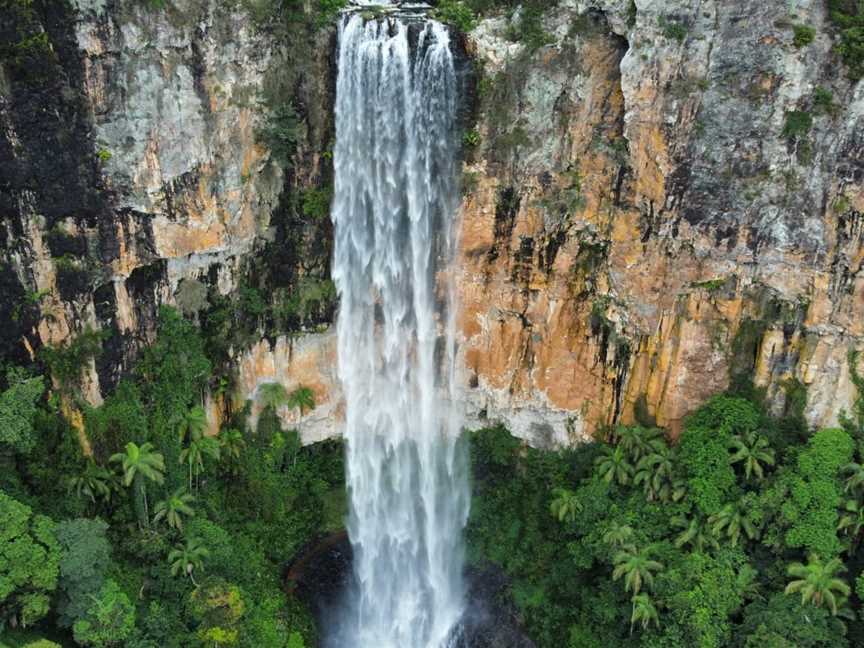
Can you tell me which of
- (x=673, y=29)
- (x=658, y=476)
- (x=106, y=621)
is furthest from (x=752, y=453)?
(x=106, y=621)

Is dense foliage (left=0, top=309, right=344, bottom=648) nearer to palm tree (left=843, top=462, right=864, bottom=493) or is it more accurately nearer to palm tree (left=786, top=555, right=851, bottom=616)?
palm tree (left=786, top=555, right=851, bottom=616)

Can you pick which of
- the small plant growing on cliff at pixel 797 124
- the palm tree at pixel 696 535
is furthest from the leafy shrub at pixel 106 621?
the small plant growing on cliff at pixel 797 124

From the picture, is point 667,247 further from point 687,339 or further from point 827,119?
point 827,119

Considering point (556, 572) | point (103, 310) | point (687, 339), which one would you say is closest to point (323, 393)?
point (103, 310)

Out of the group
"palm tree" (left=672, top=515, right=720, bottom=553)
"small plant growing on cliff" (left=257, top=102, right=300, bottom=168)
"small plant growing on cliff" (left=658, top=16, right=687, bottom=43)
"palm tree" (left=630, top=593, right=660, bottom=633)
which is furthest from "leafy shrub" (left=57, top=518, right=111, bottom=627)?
"small plant growing on cliff" (left=658, top=16, right=687, bottom=43)

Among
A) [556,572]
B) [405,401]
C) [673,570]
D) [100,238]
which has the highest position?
[100,238]

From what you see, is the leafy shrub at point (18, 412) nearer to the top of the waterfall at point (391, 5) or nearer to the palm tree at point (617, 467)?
the top of the waterfall at point (391, 5)

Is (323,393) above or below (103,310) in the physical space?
below
